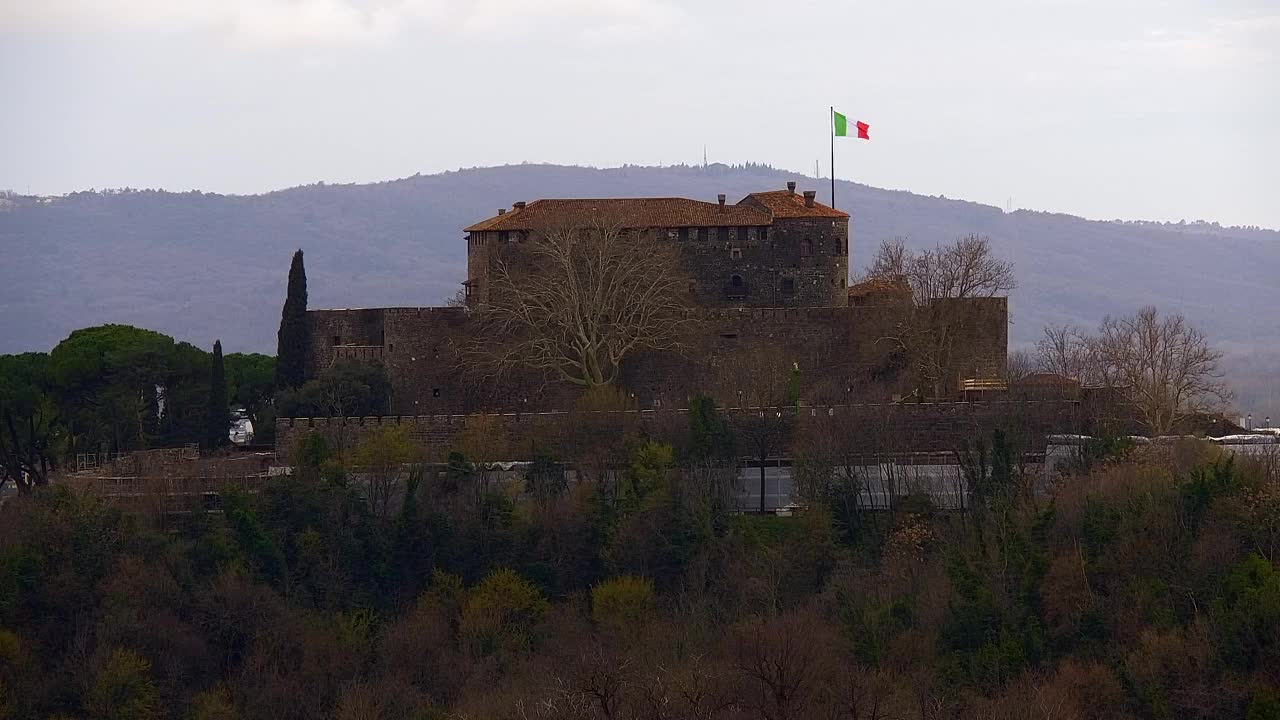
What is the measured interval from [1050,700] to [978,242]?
19993mm

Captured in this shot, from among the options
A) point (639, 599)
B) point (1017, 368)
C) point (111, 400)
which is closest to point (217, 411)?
point (111, 400)

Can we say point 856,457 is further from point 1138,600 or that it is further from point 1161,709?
point 1161,709

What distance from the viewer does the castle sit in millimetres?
56031

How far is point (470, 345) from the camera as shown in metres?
56.9

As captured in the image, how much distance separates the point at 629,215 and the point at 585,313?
4.10m

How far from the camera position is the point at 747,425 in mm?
53250

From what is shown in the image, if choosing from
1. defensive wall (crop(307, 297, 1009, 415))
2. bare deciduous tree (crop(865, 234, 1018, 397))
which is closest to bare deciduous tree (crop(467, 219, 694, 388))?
defensive wall (crop(307, 297, 1009, 415))

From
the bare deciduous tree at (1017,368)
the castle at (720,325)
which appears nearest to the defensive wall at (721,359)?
the castle at (720,325)

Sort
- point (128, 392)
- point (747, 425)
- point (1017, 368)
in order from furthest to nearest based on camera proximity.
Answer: point (1017, 368)
point (128, 392)
point (747, 425)

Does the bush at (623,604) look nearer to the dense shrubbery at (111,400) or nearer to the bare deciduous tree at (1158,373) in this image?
the dense shrubbery at (111,400)

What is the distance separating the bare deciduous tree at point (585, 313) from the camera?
55.8 metres

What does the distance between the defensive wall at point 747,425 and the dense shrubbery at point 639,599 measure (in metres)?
0.98

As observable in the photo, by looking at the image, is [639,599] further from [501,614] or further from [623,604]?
[501,614]

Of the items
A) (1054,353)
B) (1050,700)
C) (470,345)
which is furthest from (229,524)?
(1054,353)
